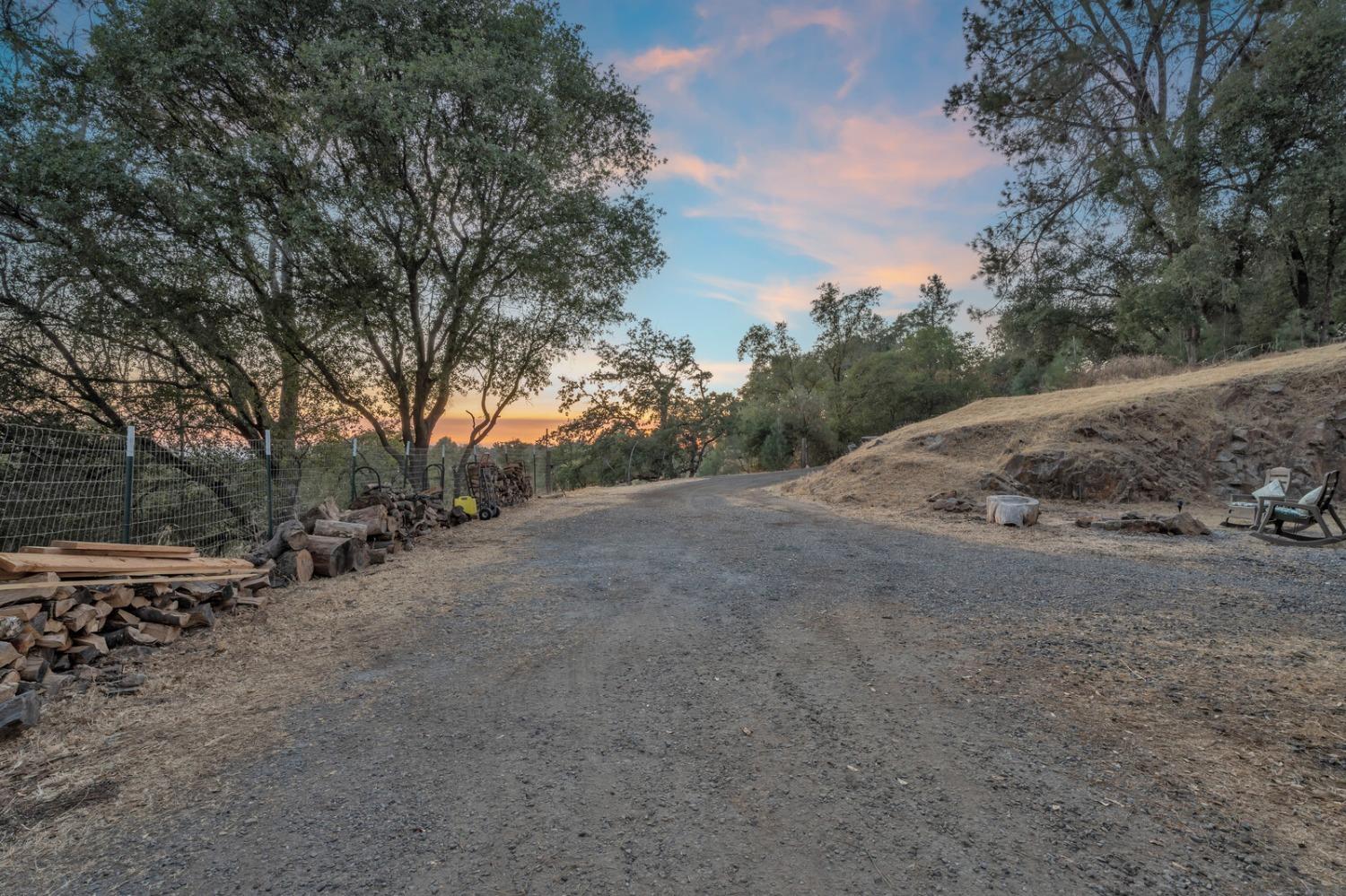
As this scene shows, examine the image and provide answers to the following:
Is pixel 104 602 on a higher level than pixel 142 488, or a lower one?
lower

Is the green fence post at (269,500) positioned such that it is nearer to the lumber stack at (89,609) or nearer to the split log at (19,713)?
the lumber stack at (89,609)

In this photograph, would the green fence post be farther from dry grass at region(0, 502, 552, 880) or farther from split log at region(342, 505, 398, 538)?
dry grass at region(0, 502, 552, 880)

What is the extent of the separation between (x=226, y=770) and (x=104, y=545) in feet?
9.47

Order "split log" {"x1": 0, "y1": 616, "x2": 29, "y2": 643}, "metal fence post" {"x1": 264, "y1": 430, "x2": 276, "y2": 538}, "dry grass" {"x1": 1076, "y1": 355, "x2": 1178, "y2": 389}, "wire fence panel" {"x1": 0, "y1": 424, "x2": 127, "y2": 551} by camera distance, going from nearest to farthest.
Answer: "split log" {"x1": 0, "y1": 616, "x2": 29, "y2": 643}, "wire fence panel" {"x1": 0, "y1": 424, "x2": 127, "y2": 551}, "metal fence post" {"x1": 264, "y1": 430, "x2": 276, "y2": 538}, "dry grass" {"x1": 1076, "y1": 355, "x2": 1178, "y2": 389}

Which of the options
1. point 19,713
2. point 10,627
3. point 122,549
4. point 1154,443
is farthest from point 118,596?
point 1154,443

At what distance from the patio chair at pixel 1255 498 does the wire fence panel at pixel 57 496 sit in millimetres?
13557

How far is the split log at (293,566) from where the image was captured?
224 inches

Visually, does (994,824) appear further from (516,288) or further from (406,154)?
(516,288)

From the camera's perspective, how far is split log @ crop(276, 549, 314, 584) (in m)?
5.68

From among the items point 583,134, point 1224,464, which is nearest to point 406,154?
point 583,134

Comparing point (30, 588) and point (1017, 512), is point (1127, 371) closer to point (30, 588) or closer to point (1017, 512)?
point (1017, 512)

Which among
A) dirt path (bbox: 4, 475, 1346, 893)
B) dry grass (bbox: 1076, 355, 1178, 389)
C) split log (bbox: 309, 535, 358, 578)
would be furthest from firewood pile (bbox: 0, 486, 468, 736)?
dry grass (bbox: 1076, 355, 1178, 389)

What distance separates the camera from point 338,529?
21.4 ft

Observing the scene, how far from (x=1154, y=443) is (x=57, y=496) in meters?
16.1
